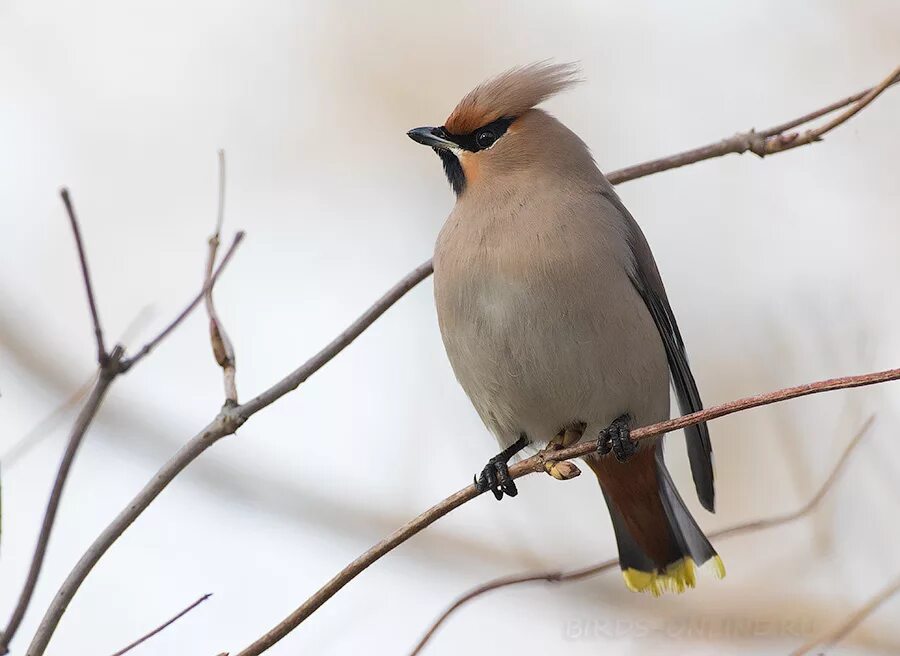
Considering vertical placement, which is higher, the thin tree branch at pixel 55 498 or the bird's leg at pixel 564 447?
the thin tree branch at pixel 55 498

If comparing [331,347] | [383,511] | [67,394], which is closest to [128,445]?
[67,394]

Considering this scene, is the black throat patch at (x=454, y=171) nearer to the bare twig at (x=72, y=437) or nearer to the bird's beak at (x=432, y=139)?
the bird's beak at (x=432, y=139)

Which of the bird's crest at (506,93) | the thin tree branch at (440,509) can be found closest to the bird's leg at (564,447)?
the thin tree branch at (440,509)

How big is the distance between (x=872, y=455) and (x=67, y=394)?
4140 mm

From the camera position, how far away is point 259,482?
6539 millimetres

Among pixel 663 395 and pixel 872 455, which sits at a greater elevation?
pixel 663 395

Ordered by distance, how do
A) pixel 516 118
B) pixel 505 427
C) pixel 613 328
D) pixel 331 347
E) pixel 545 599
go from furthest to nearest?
pixel 545 599
pixel 516 118
pixel 505 427
pixel 613 328
pixel 331 347

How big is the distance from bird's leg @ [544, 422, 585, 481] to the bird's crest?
1273 millimetres

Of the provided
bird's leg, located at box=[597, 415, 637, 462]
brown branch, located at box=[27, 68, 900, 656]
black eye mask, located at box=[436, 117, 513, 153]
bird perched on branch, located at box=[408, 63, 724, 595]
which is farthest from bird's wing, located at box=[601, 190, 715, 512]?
brown branch, located at box=[27, 68, 900, 656]

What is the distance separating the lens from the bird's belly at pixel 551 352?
4.08 m

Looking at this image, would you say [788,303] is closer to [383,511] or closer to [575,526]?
[575,526]

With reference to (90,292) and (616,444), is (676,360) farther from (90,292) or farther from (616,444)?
(90,292)

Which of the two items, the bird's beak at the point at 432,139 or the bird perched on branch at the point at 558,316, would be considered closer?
the bird perched on branch at the point at 558,316

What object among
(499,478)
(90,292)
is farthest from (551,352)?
(90,292)
